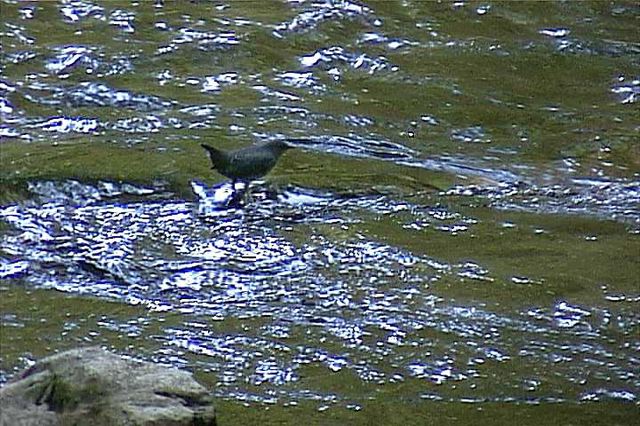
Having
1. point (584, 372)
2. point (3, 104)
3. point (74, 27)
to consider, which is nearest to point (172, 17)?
point (74, 27)

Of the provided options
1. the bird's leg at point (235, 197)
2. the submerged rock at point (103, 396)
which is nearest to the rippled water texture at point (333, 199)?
the bird's leg at point (235, 197)

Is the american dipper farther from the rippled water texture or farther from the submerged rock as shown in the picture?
A: the submerged rock

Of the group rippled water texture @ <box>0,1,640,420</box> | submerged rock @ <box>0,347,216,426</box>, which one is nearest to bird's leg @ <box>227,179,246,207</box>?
rippled water texture @ <box>0,1,640,420</box>

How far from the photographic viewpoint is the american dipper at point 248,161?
5824mm

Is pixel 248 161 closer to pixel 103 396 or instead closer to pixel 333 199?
pixel 333 199

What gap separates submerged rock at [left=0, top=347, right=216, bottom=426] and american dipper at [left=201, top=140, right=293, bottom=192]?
9.43 feet

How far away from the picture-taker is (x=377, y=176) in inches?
259

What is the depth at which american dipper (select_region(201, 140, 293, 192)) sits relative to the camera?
5824 mm

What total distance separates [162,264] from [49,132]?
76.6 inches

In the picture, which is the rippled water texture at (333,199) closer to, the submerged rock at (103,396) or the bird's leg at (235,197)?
the bird's leg at (235,197)

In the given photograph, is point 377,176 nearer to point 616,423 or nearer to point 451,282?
point 451,282

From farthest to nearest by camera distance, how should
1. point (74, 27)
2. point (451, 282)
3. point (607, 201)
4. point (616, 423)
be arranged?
1. point (74, 27)
2. point (607, 201)
3. point (451, 282)
4. point (616, 423)

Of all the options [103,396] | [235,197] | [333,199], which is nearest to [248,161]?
[235,197]

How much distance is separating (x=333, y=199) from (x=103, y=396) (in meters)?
3.54
